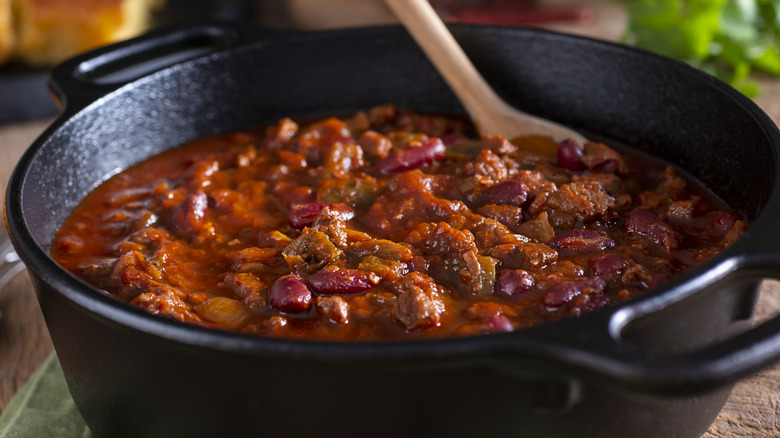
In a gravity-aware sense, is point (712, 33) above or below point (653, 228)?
above

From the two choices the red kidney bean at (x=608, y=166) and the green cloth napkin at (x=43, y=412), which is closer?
the green cloth napkin at (x=43, y=412)

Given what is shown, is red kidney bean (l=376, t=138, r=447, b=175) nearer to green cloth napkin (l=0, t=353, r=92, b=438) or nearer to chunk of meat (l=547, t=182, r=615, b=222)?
chunk of meat (l=547, t=182, r=615, b=222)

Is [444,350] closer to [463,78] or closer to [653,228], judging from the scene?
[653,228]

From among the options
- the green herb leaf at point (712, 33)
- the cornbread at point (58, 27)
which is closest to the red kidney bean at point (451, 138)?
the green herb leaf at point (712, 33)

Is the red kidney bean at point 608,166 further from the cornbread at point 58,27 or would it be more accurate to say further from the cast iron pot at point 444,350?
the cornbread at point 58,27

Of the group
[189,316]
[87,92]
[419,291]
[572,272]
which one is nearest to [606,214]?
[572,272]

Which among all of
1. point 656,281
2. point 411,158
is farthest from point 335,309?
point 411,158
